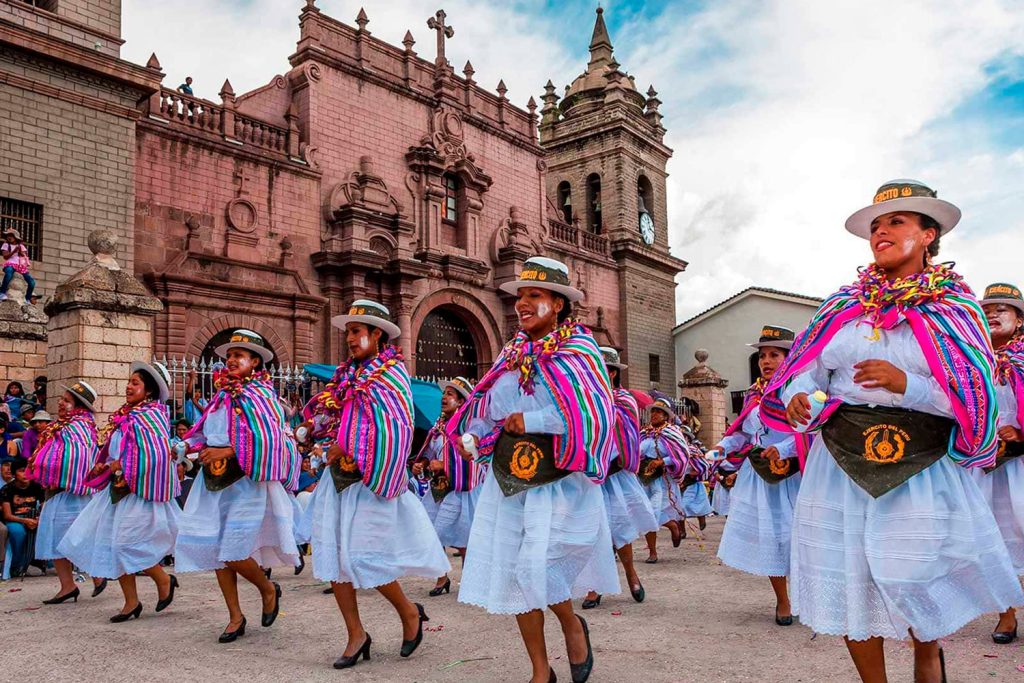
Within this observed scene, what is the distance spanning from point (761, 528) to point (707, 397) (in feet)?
58.8

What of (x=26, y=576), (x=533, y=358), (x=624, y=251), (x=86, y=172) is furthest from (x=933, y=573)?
(x=624, y=251)

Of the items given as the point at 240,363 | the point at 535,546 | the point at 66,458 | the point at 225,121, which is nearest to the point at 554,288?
the point at 535,546

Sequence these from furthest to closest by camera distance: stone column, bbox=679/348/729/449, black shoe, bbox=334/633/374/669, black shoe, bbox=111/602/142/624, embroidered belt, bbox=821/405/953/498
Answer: stone column, bbox=679/348/729/449 < black shoe, bbox=111/602/142/624 < black shoe, bbox=334/633/374/669 < embroidered belt, bbox=821/405/953/498

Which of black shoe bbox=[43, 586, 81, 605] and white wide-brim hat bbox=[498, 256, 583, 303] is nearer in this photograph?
white wide-brim hat bbox=[498, 256, 583, 303]

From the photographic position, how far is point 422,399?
14.4m

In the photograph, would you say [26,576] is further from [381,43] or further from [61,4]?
[381,43]

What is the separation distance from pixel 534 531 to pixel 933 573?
1.80m

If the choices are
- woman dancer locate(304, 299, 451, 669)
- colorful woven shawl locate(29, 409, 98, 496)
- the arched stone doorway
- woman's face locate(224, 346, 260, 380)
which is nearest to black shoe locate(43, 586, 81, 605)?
colorful woven shawl locate(29, 409, 98, 496)

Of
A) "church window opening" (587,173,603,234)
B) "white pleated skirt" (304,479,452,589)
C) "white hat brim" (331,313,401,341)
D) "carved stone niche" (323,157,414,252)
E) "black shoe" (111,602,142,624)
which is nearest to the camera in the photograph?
"white pleated skirt" (304,479,452,589)

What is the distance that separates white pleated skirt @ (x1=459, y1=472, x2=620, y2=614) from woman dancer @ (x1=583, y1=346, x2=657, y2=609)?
7.12ft

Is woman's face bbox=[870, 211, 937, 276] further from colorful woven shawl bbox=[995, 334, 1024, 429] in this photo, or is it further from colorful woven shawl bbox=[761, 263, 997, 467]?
colorful woven shawl bbox=[995, 334, 1024, 429]

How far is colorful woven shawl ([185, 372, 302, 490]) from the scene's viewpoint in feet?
19.2

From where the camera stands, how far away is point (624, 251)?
28438 millimetres

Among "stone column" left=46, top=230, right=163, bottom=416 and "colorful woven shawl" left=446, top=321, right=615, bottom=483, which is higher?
"stone column" left=46, top=230, right=163, bottom=416
